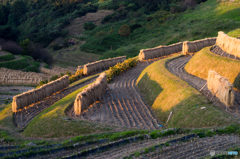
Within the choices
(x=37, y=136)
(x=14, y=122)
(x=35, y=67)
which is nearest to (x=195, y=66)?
(x=37, y=136)

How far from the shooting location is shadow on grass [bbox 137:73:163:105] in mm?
15031

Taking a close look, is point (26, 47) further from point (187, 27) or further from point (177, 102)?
point (177, 102)

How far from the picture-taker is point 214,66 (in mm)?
15789

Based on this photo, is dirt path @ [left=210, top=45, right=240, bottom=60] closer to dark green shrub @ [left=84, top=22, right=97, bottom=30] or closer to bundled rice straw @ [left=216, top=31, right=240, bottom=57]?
bundled rice straw @ [left=216, top=31, right=240, bottom=57]

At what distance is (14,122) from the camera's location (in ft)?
50.1

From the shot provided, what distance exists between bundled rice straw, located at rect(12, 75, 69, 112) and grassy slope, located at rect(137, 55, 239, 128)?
7047 millimetres

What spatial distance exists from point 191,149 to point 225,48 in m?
12.5

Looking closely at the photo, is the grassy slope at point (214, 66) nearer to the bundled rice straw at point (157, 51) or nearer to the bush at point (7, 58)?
the bundled rice straw at point (157, 51)

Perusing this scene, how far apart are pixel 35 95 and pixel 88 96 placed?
18.5 feet

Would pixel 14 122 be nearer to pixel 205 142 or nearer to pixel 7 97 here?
pixel 7 97

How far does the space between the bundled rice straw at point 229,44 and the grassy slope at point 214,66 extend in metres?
1.20

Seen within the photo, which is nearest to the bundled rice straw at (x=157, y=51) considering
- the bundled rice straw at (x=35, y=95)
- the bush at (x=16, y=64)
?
the bundled rice straw at (x=35, y=95)

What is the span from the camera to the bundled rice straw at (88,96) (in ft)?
44.1

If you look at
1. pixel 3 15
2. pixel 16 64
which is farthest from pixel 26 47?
pixel 3 15
